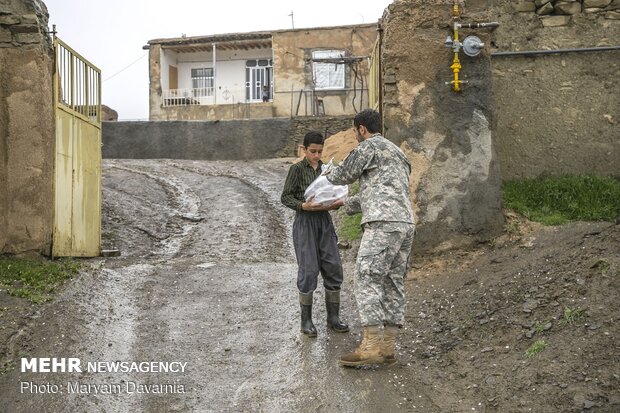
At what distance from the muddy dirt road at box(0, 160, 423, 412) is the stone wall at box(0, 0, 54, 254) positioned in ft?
3.29

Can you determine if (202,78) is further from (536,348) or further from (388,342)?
(536,348)

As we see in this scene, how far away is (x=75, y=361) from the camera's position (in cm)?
604

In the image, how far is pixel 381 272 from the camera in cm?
565

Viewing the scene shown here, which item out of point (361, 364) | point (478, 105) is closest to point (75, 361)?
point (361, 364)

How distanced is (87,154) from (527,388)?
705 cm

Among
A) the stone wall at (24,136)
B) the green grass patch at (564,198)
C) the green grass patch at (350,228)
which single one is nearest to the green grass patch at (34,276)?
the stone wall at (24,136)

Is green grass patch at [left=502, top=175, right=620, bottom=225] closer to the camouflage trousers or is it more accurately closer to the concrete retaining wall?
the camouflage trousers

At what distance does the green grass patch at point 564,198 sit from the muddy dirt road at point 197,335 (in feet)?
7.94

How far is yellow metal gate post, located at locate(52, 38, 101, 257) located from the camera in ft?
30.2

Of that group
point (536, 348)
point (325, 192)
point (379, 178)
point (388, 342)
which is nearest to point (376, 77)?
point (325, 192)

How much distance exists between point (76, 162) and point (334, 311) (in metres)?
4.75

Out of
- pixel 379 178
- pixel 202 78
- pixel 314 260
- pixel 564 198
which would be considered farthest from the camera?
pixel 202 78

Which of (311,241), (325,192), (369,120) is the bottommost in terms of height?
(311,241)

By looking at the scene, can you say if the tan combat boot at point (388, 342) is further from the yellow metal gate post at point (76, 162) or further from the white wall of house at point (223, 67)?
the white wall of house at point (223, 67)
